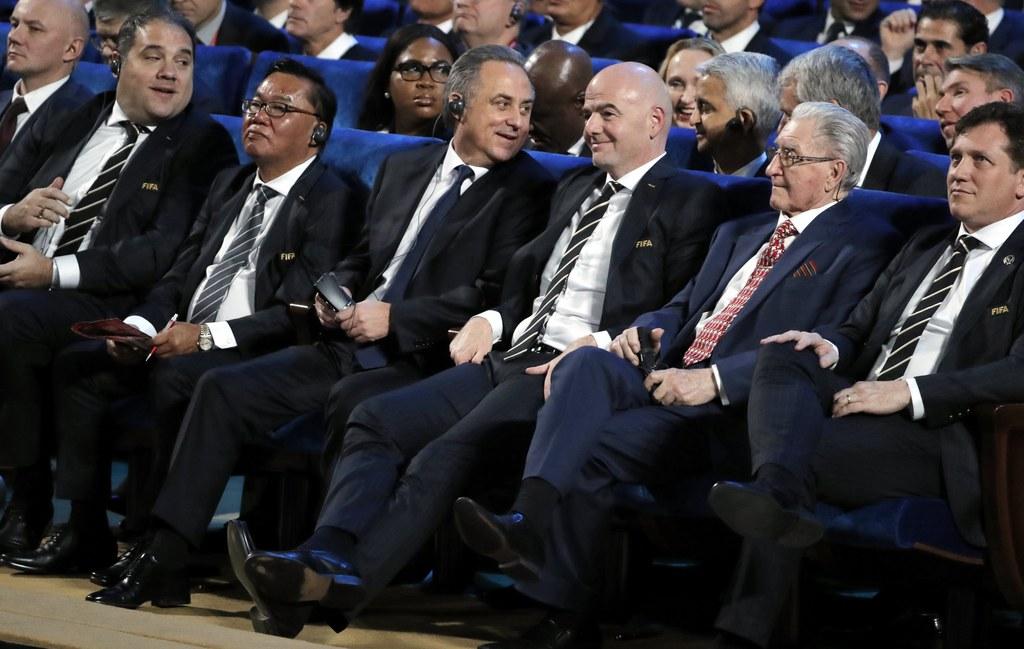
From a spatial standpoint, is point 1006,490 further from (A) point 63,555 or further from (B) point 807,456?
(A) point 63,555

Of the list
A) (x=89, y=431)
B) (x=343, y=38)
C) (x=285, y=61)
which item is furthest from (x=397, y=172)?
(x=343, y=38)

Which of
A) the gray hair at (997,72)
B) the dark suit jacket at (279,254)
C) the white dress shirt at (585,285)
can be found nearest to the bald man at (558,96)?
the dark suit jacket at (279,254)

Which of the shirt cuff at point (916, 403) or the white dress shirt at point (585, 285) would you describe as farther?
the white dress shirt at point (585, 285)

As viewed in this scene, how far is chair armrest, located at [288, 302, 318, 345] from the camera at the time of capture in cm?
323

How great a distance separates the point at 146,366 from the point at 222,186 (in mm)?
503

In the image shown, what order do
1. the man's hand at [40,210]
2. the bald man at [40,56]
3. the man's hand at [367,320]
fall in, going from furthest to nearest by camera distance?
the bald man at [40,56] → the man's hand at [40,210] → the man's hand at [367,320]

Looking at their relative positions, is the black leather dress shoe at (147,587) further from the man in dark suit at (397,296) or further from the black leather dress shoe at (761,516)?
the black leather dress shoe at (761,516)

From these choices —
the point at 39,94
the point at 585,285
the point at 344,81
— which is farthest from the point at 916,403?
the point at 39,94

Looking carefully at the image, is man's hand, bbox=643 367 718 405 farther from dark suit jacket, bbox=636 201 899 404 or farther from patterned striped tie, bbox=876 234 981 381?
patterned striped tie, bbox=876 234 981 381

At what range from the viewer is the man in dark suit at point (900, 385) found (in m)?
2.46

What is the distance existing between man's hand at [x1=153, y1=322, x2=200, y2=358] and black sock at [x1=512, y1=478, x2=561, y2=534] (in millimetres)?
971

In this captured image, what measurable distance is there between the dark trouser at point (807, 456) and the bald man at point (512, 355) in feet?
1.49

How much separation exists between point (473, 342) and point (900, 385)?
2.75 feet

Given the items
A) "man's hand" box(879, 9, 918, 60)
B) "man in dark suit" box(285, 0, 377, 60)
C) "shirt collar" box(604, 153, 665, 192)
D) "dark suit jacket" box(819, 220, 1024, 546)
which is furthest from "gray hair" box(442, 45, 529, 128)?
"man's hand" box(879, 9, 918, 60)
